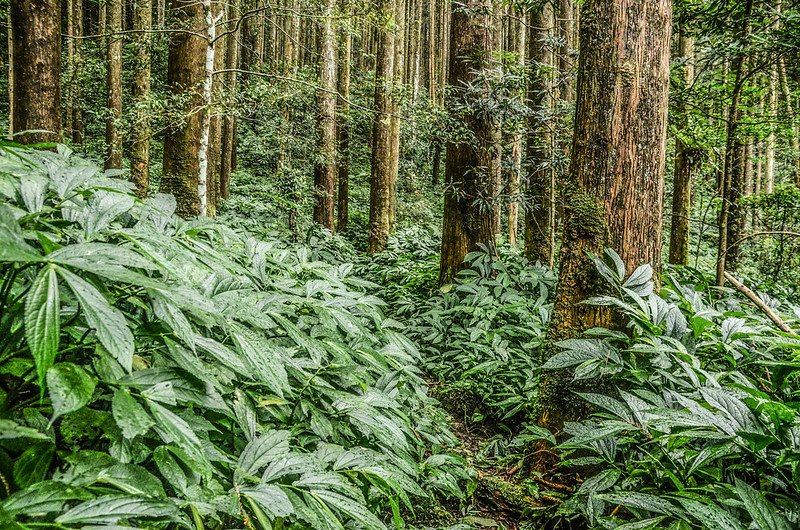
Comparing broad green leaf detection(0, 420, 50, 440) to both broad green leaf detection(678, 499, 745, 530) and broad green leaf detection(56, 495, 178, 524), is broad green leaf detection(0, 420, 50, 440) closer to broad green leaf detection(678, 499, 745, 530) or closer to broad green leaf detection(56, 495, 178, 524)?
broad green leaf detection(56, 495, 178, 524)

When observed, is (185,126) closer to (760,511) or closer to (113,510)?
(113,510)

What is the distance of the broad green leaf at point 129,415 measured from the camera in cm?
93

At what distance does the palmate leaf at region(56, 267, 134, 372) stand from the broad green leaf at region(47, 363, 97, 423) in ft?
0.29

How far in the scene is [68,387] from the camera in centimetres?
88

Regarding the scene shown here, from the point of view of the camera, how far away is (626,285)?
2393 millimetres

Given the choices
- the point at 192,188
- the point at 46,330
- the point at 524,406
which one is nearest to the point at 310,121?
the point at 192,188

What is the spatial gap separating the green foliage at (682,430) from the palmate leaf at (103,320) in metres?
1.42

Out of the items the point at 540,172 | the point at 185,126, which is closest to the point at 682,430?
the point at 540,172

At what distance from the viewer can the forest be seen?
99 cm

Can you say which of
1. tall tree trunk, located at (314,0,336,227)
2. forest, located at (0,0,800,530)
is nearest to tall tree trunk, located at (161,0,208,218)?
forest, located at (0,0,800,530)

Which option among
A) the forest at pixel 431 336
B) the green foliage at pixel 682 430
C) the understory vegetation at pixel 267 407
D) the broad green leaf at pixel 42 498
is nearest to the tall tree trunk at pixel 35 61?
the forest at pixel 431 336

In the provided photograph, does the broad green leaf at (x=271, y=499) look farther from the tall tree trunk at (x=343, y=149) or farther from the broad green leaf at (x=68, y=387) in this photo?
the tall tree trunk at (x=343, y=149)

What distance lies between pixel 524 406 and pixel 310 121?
30.7 ft

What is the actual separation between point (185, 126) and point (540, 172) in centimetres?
451
